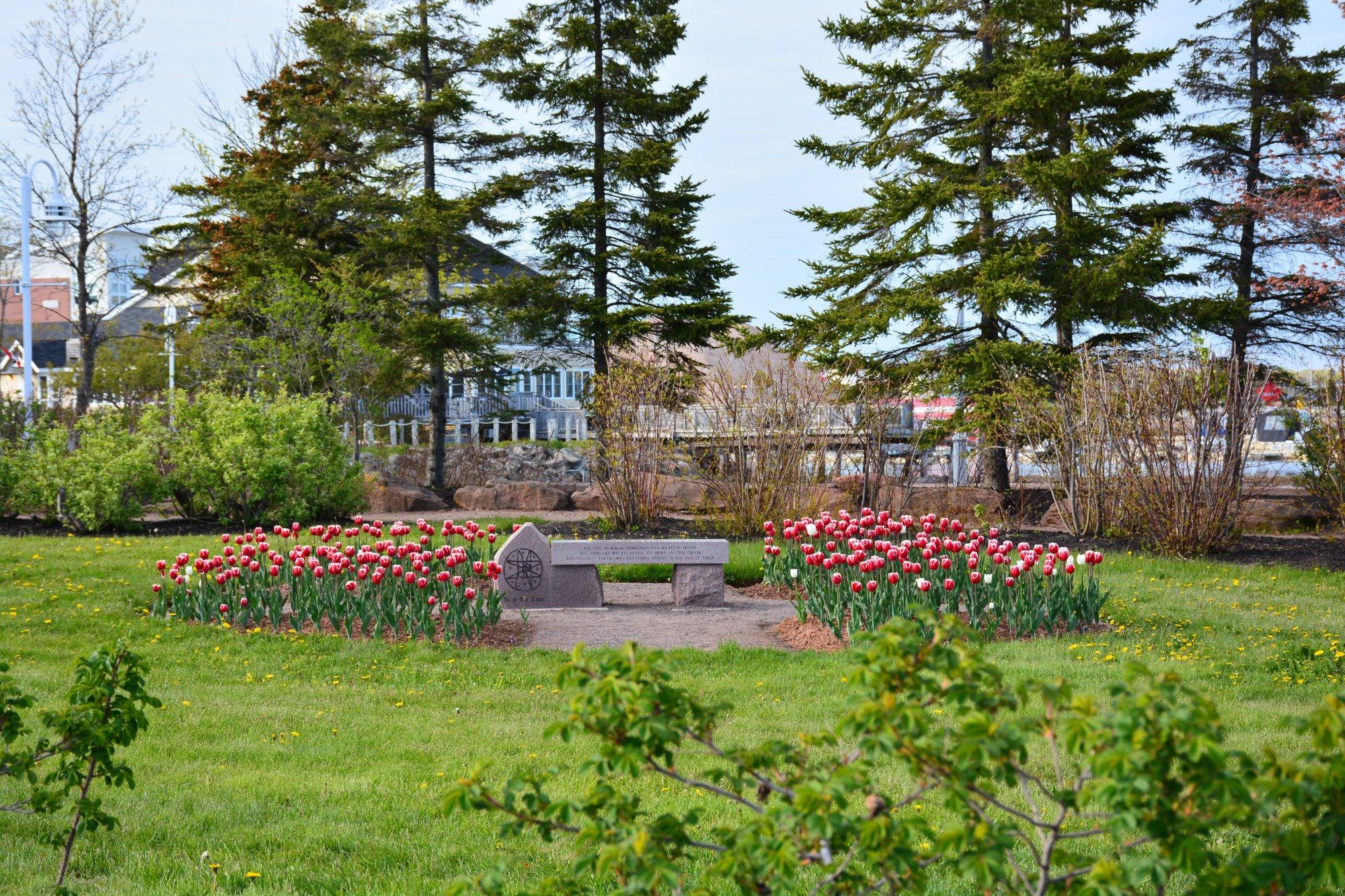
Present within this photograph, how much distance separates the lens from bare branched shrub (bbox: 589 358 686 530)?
14742 mm

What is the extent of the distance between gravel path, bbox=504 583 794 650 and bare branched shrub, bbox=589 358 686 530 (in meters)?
3.93

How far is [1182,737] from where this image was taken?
6.14 ft

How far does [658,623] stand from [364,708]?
3437mm

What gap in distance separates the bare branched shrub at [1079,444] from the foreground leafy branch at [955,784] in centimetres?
1187

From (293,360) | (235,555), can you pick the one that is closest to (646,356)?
(293,360)

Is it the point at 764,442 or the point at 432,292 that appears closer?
the point at 764,442

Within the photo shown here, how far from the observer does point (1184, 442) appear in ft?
41.1

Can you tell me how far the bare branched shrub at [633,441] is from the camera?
48.4 ft

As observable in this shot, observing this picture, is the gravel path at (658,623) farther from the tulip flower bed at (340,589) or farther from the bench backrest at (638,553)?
the tulip flower bed at (340,589)

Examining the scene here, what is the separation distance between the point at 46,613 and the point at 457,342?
1262 cm

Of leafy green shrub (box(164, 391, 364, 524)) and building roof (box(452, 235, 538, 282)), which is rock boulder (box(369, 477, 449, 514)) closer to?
leafy green shrub (box(164, 391, 364, 524))

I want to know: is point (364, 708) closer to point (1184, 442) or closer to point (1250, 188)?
point (1184, 442)

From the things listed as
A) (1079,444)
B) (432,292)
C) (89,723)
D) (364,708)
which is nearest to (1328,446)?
(1079,444)

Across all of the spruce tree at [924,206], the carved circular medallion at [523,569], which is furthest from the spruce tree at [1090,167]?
the carved circular medallion at [523,569]
